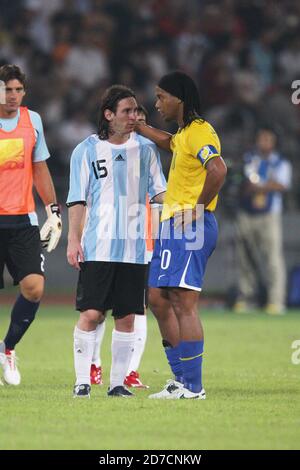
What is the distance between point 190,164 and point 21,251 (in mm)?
1812

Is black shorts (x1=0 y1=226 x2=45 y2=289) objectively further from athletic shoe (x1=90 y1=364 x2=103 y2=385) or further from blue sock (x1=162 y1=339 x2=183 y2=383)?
blue sock (x1=162 y1=339 x2=183 y2=383)

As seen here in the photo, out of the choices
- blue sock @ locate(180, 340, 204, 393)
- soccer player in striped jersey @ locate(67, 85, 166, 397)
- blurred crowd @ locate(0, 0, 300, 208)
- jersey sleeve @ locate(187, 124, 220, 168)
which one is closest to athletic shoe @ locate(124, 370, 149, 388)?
soccer player in striped jersey @ locate(67, 85, 166, 397)

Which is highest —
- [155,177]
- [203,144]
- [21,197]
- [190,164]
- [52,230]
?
[203,144]

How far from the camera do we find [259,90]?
21531mm

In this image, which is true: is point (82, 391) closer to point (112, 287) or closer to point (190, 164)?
point (112, 287)

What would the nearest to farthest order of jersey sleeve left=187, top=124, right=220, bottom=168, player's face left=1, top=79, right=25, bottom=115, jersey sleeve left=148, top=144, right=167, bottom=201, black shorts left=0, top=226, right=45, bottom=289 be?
jersey sleeve left=187, top=124, right=220, bottom=168 < jersey sleeve left=148, top=144, right=167, bottom=201 < player's face left=1, top=79, right=25, bottom=115 < black shorts left=0, top=226, right=45, bottom=289

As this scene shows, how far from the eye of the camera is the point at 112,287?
9383 millimetres

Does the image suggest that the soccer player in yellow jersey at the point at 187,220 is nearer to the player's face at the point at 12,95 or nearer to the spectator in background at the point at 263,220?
the player's face at the point at 12,95

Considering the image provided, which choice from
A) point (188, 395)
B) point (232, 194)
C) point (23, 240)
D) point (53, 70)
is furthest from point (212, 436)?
point (53, 70)

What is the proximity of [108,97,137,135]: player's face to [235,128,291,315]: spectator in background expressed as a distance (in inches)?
365

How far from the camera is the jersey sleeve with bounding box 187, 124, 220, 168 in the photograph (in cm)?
900

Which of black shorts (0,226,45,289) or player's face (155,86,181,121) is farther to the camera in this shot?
black shorts (0,226,45,289)

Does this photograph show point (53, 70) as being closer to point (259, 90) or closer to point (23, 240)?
point (259, 90)

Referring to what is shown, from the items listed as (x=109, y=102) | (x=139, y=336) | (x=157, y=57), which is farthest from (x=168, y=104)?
(x=157, y=57)
